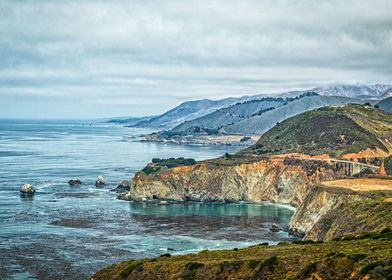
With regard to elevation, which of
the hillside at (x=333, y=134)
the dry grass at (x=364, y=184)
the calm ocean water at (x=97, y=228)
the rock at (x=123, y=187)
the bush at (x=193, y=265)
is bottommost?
the calm ocean water at (x=97, y=228)

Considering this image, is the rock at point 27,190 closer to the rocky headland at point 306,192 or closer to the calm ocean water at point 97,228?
the calm ocean water at point 97,228

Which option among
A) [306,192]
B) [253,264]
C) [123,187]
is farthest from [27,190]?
[253,264]

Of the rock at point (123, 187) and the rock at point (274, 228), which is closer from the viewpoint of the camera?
the rock at point (274, 228)

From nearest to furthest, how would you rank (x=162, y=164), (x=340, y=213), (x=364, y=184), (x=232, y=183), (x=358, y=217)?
1. (x=358, y=217)
2. (x=340, y=213)
3. (x=364, y=184)
4. (x=232, y=183)
5. (x=162, y=164)

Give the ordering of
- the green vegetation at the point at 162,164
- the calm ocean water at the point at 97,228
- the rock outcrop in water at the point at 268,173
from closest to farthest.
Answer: the calm ocean water at the point at 97,228 → the rock outcrop in water at the point at 268,173 → the green vegetation at the point at 162,164

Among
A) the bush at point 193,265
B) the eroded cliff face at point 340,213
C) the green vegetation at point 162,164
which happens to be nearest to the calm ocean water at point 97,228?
the eroded cliff face at point 340,213

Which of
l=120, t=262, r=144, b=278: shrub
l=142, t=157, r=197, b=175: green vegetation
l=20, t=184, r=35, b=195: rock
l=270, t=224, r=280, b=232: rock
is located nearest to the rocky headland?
l=120, t=262, r=144, b=278: shrub

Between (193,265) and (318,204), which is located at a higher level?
(193,265)

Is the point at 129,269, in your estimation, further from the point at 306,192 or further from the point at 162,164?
the point at 162,164
